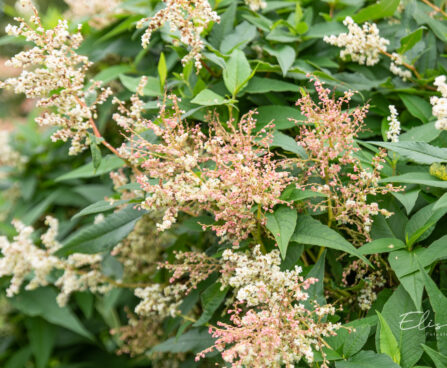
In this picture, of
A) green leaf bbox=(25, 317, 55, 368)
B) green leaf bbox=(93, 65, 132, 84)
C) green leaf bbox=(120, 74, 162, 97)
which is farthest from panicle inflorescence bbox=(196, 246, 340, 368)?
green leaf bbox=(25, 317, 55, 368)

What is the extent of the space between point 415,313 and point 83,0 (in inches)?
86.3

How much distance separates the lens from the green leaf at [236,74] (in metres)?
1.36

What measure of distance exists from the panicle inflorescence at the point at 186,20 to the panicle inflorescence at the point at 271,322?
0.60 metres

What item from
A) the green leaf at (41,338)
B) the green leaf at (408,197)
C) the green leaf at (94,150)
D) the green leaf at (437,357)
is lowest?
the green leaf at (41,338)

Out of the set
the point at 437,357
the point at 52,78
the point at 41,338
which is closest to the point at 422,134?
the point at 437,357

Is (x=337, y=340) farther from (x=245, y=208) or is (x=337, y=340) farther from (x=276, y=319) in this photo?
(x=245, y=208)

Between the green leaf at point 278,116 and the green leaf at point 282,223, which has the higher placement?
the green leaf at point 278,116

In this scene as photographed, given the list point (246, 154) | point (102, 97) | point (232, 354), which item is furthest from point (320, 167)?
point (102, 97)

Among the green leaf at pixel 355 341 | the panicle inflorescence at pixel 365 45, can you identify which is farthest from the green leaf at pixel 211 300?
the panicle inflorescence at pixel 365 45

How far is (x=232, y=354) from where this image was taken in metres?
0.93

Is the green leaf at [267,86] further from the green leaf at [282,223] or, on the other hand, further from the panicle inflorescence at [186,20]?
the green leaf at [282,223]

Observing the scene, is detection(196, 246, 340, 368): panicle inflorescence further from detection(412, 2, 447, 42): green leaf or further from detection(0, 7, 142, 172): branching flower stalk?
detection(412, 2, 447, 42): green leaf

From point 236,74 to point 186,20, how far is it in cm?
22

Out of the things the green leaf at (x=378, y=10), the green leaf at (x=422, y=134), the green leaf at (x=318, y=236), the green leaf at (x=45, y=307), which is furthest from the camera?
the green leaf at (x=45, y=307)
